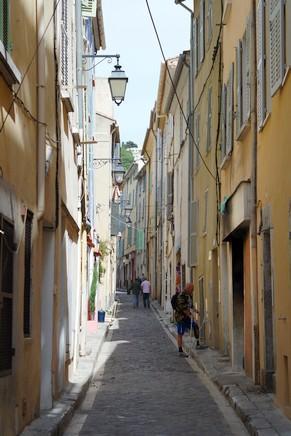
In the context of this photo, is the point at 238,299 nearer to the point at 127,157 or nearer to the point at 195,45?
the point at 195,45

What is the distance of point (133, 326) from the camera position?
32531 mm

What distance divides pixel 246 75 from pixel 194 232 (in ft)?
37.1

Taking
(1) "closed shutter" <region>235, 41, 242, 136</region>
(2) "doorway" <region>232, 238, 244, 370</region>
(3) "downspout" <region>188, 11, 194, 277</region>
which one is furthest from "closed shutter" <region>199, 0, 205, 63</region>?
(1) "closed shutter" <region>235, 41, 242, 136</region>

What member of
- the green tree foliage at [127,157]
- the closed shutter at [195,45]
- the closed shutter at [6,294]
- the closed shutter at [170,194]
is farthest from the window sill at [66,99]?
the green tree foliage at [127,157]

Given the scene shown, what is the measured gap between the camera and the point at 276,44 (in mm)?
11102

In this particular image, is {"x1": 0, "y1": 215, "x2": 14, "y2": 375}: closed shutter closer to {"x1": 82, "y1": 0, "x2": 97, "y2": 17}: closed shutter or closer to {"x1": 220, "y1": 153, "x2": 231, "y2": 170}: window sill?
{"x1": 220, "y1": 153, "x2": 231, "y2": 170}: window sill

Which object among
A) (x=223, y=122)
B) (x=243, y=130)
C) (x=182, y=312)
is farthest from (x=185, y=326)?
(x=243, y=130)

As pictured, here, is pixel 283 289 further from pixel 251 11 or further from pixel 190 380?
pixel 190 380

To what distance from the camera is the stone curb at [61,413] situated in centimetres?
970

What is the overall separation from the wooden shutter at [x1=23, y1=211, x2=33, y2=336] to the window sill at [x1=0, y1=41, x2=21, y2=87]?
1.89 metres

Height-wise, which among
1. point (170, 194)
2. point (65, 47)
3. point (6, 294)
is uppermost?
point (170, 194)

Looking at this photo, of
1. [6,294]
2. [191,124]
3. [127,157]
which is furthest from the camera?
[127,157]

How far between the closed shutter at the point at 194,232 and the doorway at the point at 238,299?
7.60 m

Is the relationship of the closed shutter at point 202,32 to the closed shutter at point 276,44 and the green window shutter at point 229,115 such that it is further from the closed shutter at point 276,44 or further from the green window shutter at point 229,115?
the closed shutter at point 276,44
